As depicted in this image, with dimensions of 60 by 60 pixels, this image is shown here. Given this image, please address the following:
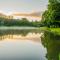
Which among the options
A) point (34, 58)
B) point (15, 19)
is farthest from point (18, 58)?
point (15, 19)

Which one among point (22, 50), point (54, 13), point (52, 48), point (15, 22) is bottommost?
point (22, 50)

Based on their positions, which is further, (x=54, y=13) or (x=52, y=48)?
(x=54, y=13)

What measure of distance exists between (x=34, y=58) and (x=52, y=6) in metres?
15.9

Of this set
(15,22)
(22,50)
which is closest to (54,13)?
(15,22)

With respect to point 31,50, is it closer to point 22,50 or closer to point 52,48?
point 22,50

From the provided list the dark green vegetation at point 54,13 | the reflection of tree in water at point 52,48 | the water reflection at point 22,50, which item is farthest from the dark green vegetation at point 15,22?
the reflection of tree in water at point 52,48

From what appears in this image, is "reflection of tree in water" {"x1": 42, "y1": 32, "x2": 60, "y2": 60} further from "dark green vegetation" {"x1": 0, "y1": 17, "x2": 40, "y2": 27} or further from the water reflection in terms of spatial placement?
"dark green vegetation" {"x1": 0, "y1": 17, "x2": 40, "y2": 27}

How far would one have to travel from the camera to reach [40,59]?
24.7 feet

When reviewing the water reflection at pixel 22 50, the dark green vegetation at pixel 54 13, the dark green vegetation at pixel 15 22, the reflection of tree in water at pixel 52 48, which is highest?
the dark green vegetation at pixel 54 13

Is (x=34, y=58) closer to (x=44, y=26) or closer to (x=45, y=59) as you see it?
(x=45, y=59)

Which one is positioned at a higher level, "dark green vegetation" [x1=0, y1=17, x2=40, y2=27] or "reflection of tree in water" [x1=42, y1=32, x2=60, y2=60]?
"dark green vegetation" [x1=0, y1=17, x2=40, y2=27]

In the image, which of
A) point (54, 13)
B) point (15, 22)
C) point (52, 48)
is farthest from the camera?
point (15, 22)

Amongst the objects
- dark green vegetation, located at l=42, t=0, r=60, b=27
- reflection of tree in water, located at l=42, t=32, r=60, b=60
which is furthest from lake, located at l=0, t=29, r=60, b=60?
dark green vegetation, located at l=42, t=0, r=60, b=27

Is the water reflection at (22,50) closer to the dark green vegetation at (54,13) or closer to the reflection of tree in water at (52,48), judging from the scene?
the reflection of tree in water at (52,48)
